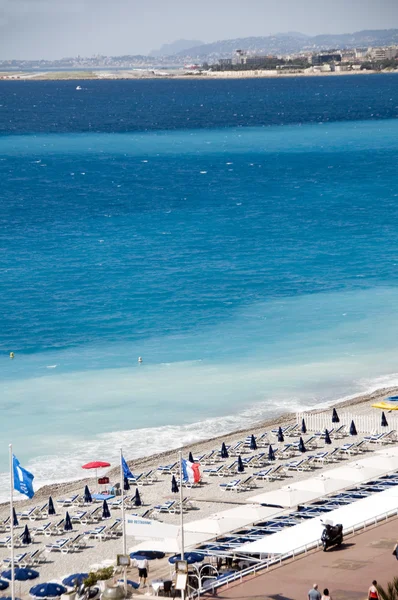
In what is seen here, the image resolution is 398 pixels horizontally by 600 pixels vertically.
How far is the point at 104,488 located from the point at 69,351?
17446 mm

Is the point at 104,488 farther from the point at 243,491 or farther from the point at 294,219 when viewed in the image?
the point at 294,219

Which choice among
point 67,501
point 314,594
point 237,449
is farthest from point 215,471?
point 314,594

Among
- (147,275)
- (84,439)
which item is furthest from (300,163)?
(84,439)

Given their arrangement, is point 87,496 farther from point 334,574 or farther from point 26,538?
point 334,574

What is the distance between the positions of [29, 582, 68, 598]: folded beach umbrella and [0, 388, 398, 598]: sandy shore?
1.70 m

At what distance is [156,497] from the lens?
112 ft

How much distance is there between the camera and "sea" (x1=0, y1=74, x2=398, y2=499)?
143 feet

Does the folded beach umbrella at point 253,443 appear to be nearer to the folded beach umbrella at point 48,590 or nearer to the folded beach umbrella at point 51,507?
the folded beach umbrella at point 51,507

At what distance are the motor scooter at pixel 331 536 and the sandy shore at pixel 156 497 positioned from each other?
13.2ft

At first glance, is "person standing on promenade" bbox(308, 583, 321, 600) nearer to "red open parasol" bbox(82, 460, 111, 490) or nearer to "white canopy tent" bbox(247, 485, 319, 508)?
"white canopy tent" bbox(247, 485, 319, 508)

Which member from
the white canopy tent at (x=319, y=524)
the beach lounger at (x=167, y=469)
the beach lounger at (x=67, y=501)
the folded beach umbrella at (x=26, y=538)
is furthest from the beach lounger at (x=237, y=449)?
the folded beach umbrella at (x=26, y=538)

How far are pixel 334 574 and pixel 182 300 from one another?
3820cm

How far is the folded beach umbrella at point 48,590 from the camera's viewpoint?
82.4 feet


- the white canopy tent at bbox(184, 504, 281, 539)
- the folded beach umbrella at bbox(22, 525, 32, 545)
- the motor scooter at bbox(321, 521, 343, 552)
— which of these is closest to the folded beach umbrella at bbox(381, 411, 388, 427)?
the white canopy tent at bbox(184, 504, 281, 539)
